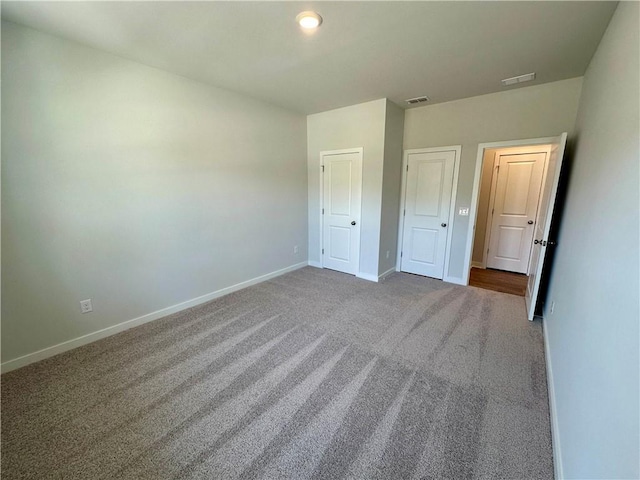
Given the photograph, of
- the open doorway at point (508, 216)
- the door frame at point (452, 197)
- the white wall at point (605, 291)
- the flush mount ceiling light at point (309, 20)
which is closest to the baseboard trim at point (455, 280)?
the door frame at point (452, 197)

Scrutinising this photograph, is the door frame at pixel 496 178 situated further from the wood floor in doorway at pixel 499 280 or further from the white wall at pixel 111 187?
the white wall at pixel 111 187

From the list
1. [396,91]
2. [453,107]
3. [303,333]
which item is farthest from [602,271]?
[453,107]

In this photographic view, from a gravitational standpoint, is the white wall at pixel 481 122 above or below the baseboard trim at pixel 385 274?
above

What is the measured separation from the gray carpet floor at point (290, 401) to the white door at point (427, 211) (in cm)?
133

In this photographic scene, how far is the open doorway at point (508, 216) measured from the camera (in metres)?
4.02

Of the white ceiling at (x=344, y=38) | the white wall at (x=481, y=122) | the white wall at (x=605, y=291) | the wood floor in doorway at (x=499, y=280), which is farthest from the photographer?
the wood floor in doorway at (x=499, y=280)

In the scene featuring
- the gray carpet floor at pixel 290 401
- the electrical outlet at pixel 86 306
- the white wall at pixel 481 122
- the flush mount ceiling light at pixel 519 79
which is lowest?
the gray carpet floor at pixel 290 401

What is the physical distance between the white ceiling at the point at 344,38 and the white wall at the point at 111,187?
28 centimetres

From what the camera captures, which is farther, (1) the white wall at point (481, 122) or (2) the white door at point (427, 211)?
(2) the white door at point (427, 211)

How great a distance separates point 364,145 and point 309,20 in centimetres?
209

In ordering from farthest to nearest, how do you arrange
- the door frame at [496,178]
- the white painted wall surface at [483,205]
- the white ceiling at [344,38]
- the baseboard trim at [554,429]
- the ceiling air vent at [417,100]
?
the white painted wall surface at [483,205] → the door frame at [496,178] → the ceiling air vent at [417,100] → the white ceiling at [344,38] → the baseboard trim at [554,429]

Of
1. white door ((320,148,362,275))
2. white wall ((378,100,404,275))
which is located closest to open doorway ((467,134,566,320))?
white wall ((378,100,404,275))

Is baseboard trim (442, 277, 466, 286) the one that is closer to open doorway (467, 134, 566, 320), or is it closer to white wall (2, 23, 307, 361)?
open doorway (467, 134, 566, 320)

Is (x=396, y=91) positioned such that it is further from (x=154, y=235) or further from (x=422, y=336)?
(x=154, y=235)
